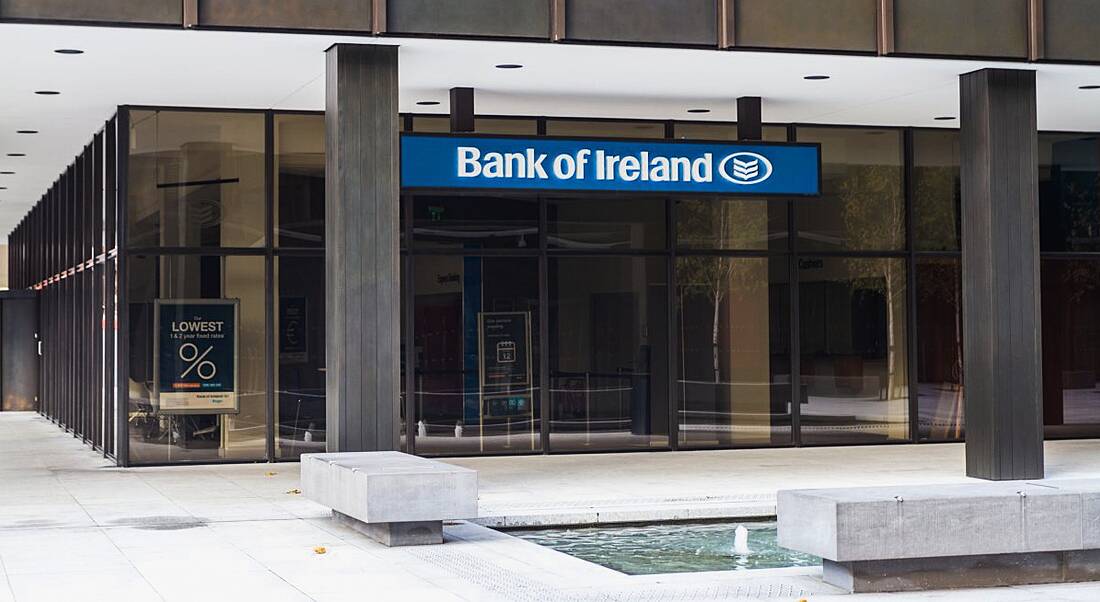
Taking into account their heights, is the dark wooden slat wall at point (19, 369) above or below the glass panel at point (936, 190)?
below

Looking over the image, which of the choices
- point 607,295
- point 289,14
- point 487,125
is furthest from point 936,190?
point 289,14

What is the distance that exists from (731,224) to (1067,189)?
5370mm

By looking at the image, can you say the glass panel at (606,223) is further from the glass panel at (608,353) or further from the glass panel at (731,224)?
the glass panel at (731,224)

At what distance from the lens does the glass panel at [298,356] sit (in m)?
19.1

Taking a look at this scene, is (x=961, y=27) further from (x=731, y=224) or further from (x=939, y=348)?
(x=939, y=348)

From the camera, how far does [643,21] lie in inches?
585

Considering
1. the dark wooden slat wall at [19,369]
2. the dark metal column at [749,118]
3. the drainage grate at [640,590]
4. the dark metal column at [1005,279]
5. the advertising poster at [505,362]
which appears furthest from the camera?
the dark wooden slat wall at [19,369]

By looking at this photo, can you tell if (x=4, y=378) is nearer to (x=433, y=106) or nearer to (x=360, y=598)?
(x=433, y=106)

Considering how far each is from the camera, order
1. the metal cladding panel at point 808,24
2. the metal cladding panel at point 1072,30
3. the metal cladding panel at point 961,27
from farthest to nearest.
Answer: the metal cladding panel at point 1072,30 → the metal cladding panel at point 961,27 → the metal cladding panel at point 808,24

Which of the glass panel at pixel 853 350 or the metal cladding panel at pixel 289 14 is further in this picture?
the glass panel at pixel 853 350

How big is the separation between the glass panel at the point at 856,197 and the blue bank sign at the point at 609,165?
367 centimetres

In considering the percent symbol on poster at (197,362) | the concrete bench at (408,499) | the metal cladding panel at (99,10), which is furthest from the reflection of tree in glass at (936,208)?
the metal cladding panel at (99,10)

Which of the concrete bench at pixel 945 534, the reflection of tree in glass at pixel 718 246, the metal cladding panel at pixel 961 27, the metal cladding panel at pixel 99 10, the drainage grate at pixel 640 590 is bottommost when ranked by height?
the drainage grate at pixel 640 590

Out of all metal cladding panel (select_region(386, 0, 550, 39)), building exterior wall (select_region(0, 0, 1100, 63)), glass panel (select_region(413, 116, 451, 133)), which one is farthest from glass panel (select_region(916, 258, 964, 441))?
metal cladding panel (select_region(386, 0, 550, 39))
